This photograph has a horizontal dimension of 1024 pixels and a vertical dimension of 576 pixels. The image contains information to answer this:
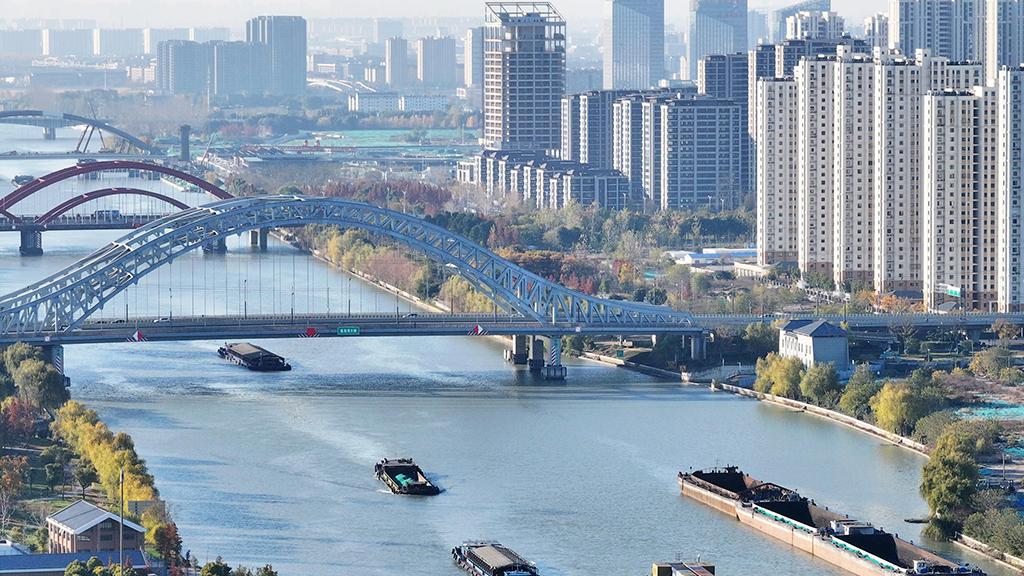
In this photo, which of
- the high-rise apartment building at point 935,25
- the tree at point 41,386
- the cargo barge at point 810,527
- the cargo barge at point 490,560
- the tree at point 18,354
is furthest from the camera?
the high-rise apartment building at point 935,25

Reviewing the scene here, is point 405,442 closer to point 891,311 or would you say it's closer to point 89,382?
point 89,382

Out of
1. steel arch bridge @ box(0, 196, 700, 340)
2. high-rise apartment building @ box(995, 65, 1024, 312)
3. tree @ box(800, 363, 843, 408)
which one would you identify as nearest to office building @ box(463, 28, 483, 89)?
high-rise apartment building @ box(995, 65, 1024, 312)

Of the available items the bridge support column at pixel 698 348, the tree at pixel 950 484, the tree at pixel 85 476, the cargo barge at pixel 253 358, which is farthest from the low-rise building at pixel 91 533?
the bridge support column at pixel 698 348

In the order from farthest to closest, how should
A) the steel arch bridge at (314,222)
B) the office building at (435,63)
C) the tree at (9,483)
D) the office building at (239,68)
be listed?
1. the office building at (435,63)
2. the office building at (239,68)
3. the steel arch bridge at (314,222)
4. the tree at (9,483)

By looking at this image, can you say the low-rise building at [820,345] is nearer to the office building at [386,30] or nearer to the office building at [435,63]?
the office building at [435,63]

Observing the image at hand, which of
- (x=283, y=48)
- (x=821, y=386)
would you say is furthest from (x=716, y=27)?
(x=821, y=386)

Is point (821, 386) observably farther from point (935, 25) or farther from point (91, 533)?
point (935, 25)

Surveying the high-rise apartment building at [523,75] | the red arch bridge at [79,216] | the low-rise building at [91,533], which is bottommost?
the low-rise building at [91,533]
